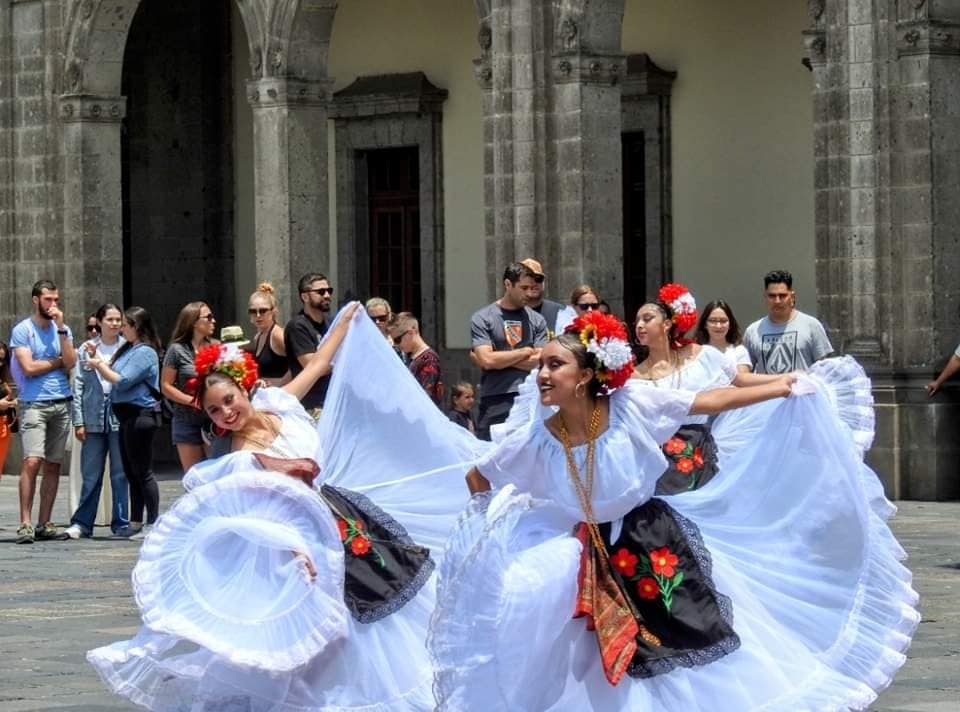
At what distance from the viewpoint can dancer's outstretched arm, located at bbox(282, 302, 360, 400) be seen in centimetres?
874

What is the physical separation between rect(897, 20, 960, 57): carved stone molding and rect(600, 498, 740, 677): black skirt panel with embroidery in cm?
1061

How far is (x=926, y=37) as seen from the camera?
17.1 m

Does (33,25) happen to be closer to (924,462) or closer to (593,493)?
(924,462)

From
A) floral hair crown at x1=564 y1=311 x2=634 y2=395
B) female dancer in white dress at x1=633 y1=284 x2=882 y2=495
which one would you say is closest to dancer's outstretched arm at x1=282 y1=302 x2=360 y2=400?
female dancer in white dress at x1=633 y1=284 x2=882 y2=495

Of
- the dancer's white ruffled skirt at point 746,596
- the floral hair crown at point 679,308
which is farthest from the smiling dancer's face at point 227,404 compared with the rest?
the floral hair crown at point 679,308

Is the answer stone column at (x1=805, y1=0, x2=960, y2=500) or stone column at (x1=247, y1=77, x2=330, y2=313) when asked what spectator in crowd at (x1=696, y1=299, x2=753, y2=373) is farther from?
stone column at (x1=247, y1=77, x2=330, y2=313)

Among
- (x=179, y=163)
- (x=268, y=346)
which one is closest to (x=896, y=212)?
(x=268, y=346)

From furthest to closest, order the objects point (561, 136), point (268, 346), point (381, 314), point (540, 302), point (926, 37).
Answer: point (561, 136)
point (926, 37)
point (381, 314)
point (540, 302)
point (268, 346)

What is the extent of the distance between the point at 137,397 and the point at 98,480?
2.23 feet

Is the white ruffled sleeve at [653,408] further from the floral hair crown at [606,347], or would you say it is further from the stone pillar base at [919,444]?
the stone pillar base at [919,444]

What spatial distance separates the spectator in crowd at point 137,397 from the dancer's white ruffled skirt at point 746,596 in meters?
8.22

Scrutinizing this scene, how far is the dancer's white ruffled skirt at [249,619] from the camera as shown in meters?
7.76

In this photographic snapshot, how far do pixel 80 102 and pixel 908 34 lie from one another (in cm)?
906

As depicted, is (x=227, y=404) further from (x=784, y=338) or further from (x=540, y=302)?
(x=784, y=338)
